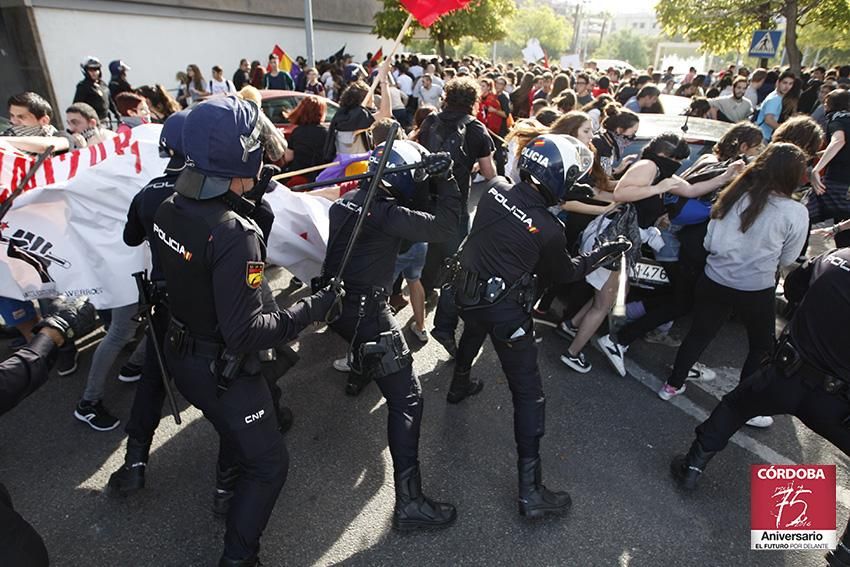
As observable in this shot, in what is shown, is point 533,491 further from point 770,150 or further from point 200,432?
point 770,150

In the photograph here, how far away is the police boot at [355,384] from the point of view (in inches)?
154

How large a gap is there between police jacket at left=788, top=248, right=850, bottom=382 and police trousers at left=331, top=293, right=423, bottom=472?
6.53ft

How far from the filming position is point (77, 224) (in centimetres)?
349

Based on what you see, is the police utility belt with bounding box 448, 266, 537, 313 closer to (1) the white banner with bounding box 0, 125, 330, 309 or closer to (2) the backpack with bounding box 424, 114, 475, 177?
(2) the backpack with bounding box 424, 114, 475, 177

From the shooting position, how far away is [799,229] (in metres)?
3.22

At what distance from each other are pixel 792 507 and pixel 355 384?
2.86m

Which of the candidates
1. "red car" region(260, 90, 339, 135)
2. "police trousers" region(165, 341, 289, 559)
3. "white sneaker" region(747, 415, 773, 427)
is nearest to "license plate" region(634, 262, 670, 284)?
"white sneaker" region(747, 415, 773, 427)

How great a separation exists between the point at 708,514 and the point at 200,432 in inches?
126

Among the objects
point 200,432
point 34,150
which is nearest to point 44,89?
point 34,150

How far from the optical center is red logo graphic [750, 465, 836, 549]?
283 centimetres

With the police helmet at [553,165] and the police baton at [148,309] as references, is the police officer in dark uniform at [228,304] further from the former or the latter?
the police helmet at [553,165]

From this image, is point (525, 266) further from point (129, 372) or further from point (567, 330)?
point (129, 372)

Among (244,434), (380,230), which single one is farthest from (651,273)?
(244,434)

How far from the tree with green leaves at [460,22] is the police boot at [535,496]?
824 inches
